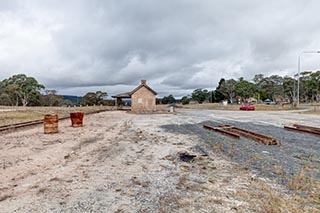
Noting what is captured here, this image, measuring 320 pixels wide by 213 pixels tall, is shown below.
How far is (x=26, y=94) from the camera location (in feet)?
180

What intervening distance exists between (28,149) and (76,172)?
2.95 m

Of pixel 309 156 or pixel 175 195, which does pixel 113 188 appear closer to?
pixel 175 195

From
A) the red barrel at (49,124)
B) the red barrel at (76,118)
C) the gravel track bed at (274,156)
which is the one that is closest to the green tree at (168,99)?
the red barrel at (76,118)

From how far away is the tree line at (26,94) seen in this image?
169 ft

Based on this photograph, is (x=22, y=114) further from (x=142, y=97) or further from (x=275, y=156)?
(x=275, y=156)

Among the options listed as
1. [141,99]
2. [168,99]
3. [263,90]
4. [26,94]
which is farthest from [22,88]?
[263,90]

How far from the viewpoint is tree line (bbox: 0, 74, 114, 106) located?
169 feet

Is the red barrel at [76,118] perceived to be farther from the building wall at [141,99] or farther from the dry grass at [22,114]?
the building wall at [141,99]

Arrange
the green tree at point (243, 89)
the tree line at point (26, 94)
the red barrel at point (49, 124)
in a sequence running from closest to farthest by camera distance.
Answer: the red barrel at point (49, 124) < the tree line at point (26, 94) < the green tree at point (243, 89)

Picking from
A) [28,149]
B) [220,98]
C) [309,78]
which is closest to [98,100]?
[220,98]

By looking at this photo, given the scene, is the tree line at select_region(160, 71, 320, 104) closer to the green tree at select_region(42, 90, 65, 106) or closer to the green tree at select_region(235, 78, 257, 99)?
the green tree at select_region(235, 78, 257, 99)

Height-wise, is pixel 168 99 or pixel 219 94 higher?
pixel 219 94

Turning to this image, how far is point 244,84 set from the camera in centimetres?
6600

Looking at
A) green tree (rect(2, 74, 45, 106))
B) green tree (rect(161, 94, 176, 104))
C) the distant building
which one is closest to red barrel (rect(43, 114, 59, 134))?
the distant building
